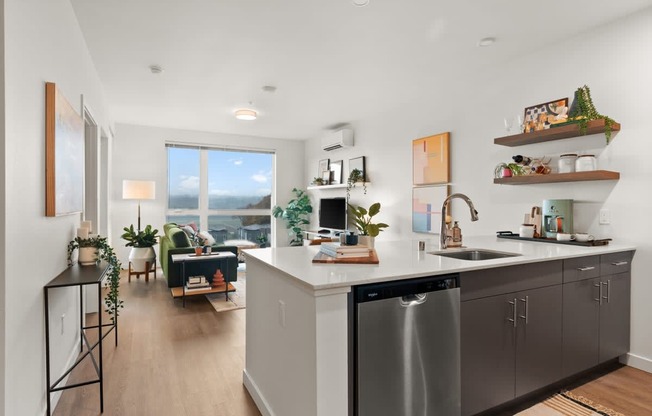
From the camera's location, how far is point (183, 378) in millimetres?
2443

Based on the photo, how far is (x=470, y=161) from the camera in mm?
3908

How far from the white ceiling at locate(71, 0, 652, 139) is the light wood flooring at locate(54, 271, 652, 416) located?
2.59 metres

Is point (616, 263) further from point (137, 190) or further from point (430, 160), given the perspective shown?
point (137, 190)

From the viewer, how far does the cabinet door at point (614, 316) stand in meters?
2.45

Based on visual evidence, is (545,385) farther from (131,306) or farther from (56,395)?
(131,306)

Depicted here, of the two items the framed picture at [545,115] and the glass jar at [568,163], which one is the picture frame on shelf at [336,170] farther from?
the glass jar at [568,163]

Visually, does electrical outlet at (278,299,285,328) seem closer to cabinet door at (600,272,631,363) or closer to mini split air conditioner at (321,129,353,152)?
cabinet door at (600,272,631,363)

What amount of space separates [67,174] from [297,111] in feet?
11.6

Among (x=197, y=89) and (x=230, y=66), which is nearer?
(x=230, y=66)

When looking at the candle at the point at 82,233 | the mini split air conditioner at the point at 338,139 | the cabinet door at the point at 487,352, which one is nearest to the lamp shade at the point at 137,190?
the mini split air conditioner at the point at 338,139

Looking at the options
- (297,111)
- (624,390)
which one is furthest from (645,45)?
(297,111)

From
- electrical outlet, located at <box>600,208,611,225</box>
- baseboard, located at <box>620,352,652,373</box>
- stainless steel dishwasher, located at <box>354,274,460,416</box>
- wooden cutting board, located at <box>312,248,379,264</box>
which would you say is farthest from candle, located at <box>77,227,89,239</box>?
baseboard, located at <box>620,352,652,373</box>

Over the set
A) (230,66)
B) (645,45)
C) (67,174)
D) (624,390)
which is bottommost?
(624,390)

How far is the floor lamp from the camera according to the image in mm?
5699
